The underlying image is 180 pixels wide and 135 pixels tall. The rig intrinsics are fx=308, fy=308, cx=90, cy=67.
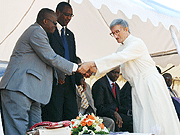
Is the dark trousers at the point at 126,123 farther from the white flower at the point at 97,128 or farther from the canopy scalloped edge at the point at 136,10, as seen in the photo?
the white flower at the point at 97,128

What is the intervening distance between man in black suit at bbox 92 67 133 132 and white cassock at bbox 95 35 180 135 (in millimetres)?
1146

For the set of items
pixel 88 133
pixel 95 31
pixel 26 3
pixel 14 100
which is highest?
pixel 26 3

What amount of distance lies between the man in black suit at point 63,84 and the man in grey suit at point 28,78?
0.49 meters

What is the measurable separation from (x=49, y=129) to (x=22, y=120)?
64cm

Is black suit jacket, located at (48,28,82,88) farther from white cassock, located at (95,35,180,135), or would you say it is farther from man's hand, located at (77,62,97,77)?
white cassock, located at (95,35,180,135)

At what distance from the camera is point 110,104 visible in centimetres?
585

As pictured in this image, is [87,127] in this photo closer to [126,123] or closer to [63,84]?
[63,84]

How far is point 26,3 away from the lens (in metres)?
6.27

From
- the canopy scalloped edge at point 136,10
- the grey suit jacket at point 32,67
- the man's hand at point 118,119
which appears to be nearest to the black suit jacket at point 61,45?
the grey suit jacket at point 32,67

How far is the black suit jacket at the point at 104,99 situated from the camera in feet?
18.6

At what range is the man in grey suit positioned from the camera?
12.1ft

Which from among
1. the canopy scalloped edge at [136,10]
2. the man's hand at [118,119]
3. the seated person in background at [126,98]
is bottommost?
the man's hand at [118,119]

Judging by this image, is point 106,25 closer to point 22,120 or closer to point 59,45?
point 59,45

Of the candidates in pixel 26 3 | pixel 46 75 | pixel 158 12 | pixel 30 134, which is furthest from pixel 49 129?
pixel 26 3
